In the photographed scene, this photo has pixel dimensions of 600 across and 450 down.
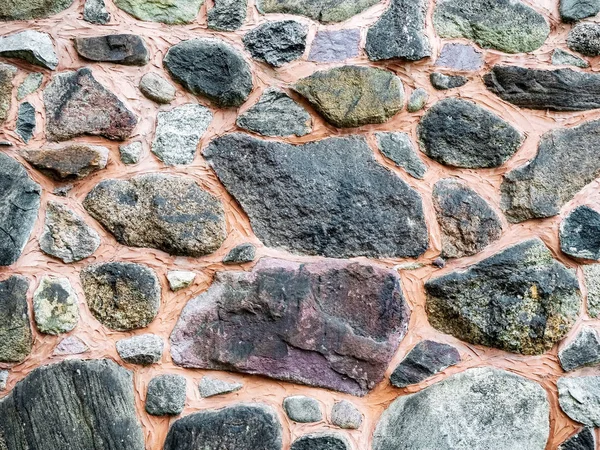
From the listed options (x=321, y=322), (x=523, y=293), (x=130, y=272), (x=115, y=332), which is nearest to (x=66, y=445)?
(x=115, y=332)

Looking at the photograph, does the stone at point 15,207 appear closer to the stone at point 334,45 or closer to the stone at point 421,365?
the stone at point 334,45

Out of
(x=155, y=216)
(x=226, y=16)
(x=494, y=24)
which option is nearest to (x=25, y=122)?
(x=155, y=216)

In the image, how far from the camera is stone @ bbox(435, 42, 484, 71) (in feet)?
4.63

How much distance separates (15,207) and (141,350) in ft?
1.30

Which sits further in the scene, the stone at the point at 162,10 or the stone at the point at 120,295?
the stone at the point at 162,10

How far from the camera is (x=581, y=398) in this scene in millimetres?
1259

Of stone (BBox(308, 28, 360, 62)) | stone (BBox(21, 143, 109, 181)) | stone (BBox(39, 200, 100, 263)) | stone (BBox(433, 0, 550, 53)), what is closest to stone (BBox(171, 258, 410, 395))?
stone (BBox(39, 200, 100, 263))

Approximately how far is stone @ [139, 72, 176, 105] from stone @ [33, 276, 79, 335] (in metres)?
0.44

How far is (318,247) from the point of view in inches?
52.7

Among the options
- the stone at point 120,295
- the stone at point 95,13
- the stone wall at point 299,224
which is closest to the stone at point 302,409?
the stone wall at point 299,224

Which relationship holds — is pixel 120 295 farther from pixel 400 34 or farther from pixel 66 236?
pixel 400 34

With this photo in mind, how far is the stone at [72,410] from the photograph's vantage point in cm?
125

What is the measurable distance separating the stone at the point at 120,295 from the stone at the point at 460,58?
81cm

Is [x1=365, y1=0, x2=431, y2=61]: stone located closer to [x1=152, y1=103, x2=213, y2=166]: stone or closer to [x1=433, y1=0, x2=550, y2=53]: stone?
[x1=433, y1=0, x2=550, y2=53]: stone
